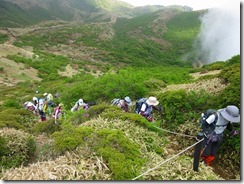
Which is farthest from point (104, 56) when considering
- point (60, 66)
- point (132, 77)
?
point (132, 77)

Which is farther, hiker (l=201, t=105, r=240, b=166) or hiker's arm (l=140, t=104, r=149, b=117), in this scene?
hiker's arm (l=140, t=104, r=149, b=117)

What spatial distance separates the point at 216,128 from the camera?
23.1 feet

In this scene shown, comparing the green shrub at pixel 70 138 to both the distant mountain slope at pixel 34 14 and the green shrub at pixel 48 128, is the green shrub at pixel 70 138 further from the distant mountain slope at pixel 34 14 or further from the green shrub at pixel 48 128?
the distant mountain slope at pixel 34 14

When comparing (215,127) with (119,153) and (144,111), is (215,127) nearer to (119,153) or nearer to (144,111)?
(119,153)

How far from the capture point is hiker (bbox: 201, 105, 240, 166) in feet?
22.5

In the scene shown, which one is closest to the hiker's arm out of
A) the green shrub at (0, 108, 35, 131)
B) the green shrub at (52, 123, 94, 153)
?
the green shrub at (52, 123, 94, 153)

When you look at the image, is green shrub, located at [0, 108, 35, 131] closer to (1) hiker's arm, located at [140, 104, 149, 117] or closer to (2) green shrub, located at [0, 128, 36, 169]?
(2) green shrub, located at [0, 128, 36, 169]

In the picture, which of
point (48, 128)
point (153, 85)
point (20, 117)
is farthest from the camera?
point (153, 85)

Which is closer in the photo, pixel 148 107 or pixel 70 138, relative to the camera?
pixel 70 138

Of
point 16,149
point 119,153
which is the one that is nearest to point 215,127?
point 119,153

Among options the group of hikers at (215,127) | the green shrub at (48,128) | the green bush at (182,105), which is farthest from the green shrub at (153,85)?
the group of hikers at (215,127)

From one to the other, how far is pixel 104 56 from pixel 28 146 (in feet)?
200

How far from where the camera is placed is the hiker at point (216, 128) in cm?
687

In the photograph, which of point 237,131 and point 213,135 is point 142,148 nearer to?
point 213,135
